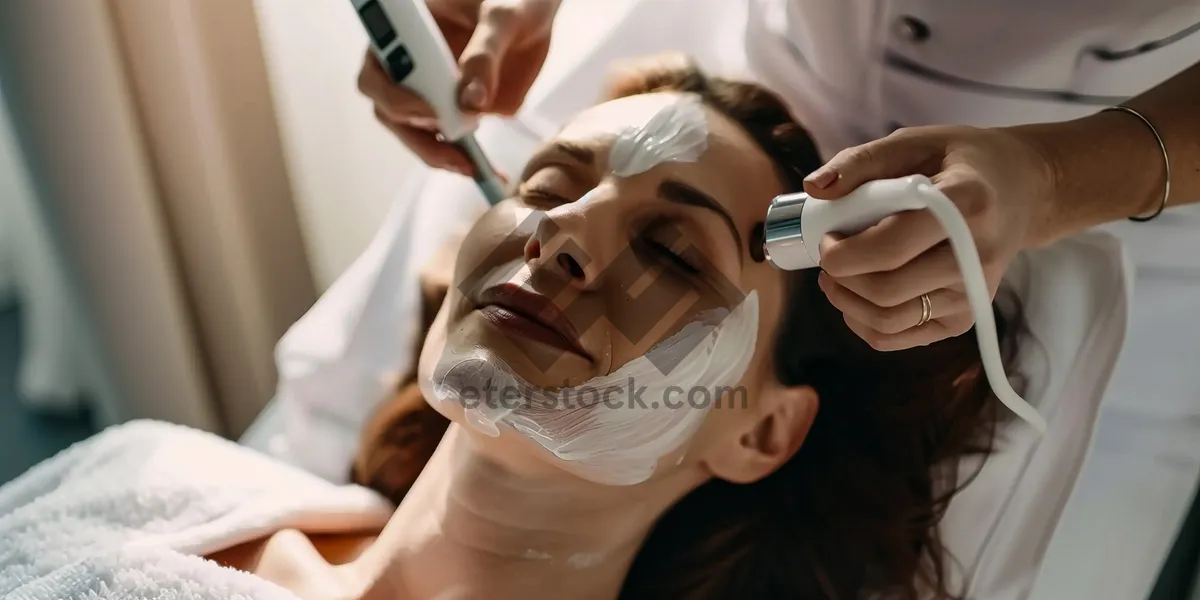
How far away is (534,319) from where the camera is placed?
0.68 metres

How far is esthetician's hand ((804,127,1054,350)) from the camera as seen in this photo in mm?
508

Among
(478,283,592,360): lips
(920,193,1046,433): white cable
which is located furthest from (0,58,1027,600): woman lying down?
(920,193,1046,433): white cable

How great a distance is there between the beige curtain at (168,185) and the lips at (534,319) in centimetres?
66

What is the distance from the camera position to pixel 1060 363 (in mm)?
882

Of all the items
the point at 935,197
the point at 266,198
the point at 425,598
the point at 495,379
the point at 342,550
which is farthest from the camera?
the point at 266,198

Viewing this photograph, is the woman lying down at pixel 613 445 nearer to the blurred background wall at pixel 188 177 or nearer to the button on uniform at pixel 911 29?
the button on uniform at pixel 911 29

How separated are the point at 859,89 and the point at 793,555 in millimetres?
465

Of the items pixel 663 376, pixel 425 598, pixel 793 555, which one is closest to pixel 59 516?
pixel 425 598

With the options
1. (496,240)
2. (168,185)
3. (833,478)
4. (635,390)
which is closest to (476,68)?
(496,240)

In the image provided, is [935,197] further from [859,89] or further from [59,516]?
[59,516]

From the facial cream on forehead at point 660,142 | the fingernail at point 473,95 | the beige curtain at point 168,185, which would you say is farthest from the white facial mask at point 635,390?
the beige curtain at point 168,185

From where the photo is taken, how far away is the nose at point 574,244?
69 cm

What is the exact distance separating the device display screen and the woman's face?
0.53 feet

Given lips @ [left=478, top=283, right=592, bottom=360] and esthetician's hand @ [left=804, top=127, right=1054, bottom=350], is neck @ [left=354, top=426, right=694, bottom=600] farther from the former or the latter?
esthetician's hand @ [left=804, top=127, right=1054, bottom=350]
